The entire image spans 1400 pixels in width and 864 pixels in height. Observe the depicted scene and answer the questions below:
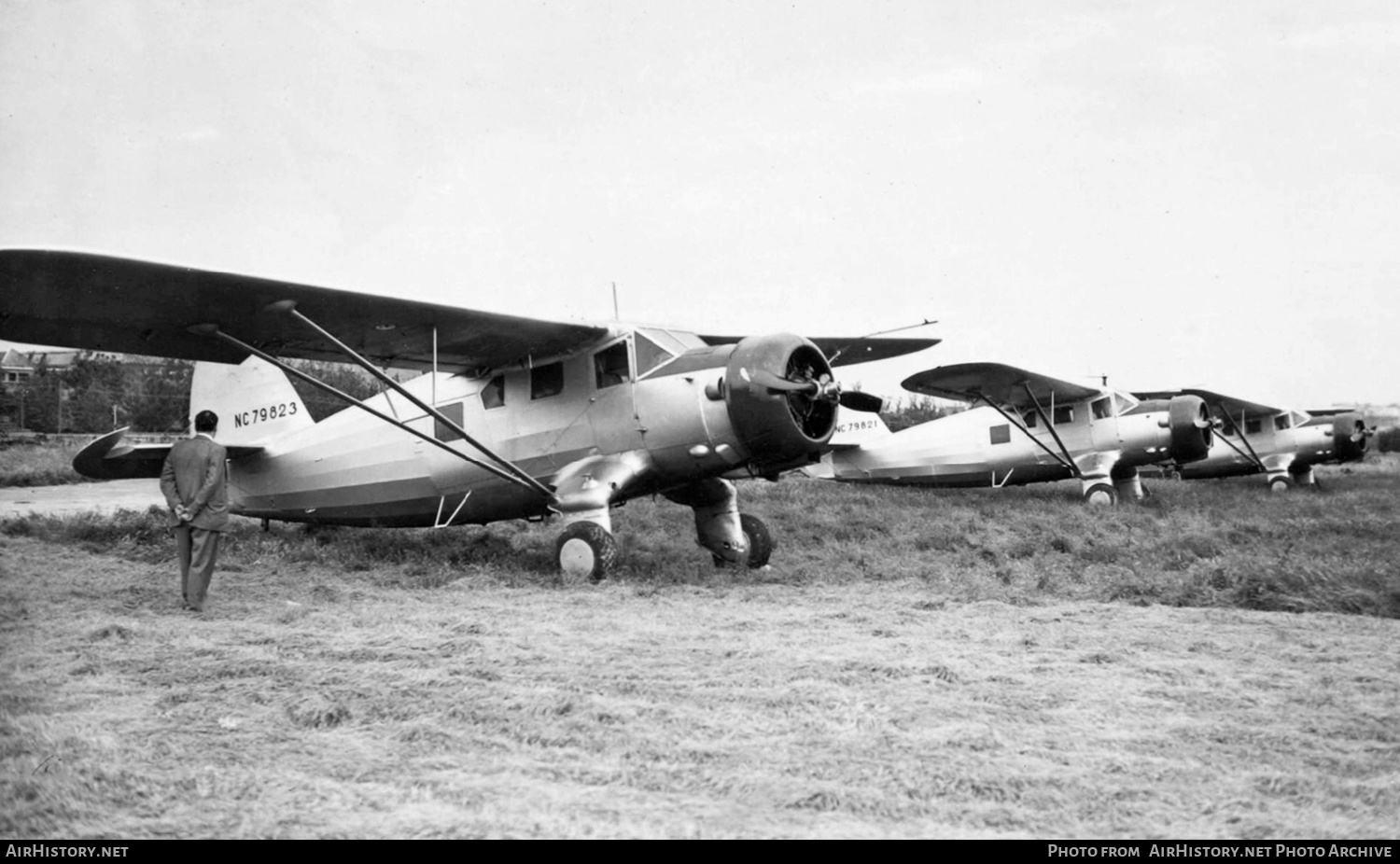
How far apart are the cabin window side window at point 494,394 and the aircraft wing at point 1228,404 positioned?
62.9 feet

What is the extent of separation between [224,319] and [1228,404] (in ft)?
78.5

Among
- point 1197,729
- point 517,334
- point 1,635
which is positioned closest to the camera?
point 1197,729

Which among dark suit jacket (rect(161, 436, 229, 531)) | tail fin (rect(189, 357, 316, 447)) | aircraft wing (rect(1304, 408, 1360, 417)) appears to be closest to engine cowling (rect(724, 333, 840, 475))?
dark suit jacket (rect(161, 436, 229, 531))

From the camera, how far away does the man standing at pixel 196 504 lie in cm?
605

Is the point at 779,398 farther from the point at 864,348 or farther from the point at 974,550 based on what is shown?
the point at 864,348

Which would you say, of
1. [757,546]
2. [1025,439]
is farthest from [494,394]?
[1025,439]

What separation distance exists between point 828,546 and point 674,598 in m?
3.73

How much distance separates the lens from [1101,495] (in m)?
17.8

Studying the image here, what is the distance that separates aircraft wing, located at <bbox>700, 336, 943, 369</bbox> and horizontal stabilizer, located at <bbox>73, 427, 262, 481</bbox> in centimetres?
740

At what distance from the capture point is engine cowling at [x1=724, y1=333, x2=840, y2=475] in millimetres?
7539

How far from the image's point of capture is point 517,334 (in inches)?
342

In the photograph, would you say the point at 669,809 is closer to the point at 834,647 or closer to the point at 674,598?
the point at 834,647

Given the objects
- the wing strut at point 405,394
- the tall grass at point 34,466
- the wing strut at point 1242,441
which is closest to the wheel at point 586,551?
the wing strut at point 405,394
